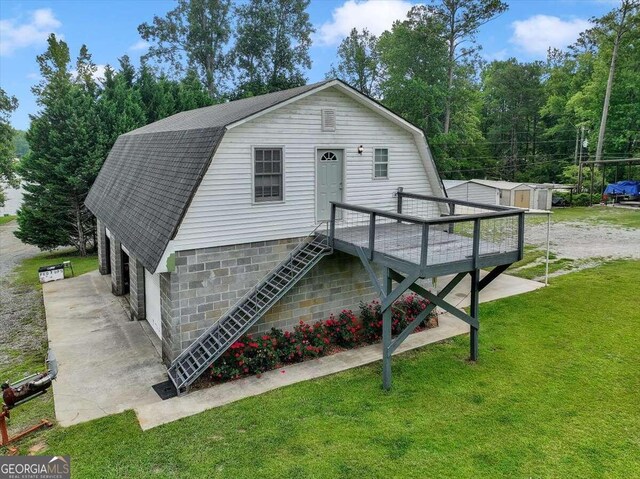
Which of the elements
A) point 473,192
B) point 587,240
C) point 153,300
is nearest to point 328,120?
point 153,300

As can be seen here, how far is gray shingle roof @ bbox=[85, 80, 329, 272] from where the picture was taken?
8726 mm

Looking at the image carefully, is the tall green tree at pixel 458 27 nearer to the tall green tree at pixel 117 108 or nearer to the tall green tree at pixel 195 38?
the tall green tree at pixel 195 38

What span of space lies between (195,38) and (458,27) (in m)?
21.9

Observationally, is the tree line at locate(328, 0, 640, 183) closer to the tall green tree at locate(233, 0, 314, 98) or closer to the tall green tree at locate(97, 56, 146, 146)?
the tall green tree at locate(233, 0, 314, 98)

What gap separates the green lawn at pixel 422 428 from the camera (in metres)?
6.16

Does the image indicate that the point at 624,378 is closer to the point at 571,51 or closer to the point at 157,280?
the point at 157,280

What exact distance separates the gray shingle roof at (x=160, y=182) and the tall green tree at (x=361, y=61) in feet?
112

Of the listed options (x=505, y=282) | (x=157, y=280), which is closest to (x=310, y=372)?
(x=157, y=280)

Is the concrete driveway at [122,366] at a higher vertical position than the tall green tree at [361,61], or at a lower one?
lower

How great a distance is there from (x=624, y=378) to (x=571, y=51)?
168ft

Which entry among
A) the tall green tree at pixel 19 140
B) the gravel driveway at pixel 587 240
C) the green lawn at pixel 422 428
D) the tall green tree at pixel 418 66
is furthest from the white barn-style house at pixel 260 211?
the tall green tree at pixel 418 66

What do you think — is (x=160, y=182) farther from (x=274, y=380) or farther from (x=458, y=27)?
(x=458, y=27)

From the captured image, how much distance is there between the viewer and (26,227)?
72.4ft

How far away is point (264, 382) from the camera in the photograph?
28.2ft
